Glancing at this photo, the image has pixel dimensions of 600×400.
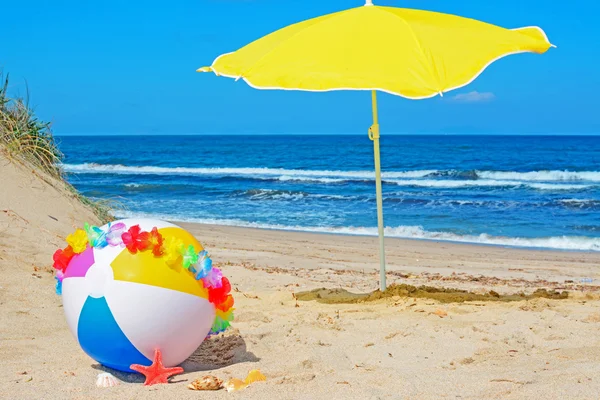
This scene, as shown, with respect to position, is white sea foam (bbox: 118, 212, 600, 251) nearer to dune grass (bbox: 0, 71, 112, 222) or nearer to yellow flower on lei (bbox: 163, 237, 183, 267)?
dune grass (bbox: 0, 71, 112, 222)

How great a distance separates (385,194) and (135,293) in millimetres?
20221

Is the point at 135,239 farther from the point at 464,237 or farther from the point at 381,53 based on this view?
the point at 464,237

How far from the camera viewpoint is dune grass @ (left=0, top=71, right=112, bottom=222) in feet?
26.1

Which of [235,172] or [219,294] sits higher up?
[219,294]

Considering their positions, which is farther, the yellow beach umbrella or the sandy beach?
the yellow beach umbrella

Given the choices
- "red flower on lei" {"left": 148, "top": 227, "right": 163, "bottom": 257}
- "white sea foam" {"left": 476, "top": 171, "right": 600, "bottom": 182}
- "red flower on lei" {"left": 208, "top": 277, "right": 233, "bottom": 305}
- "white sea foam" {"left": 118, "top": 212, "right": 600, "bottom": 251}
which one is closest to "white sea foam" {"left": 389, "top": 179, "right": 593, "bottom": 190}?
"white sea foam" {"left": 476, "top": 171, "right": 600, "bottom": 182}

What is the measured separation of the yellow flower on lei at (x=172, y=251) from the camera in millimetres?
3896

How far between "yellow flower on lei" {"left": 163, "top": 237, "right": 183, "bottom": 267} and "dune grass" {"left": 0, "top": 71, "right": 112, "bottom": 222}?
4.65 metres

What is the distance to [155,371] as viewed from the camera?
3.86 m

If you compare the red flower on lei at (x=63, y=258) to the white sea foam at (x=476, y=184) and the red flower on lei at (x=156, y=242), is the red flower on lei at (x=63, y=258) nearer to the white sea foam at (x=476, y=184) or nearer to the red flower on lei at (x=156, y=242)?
the red flower on lei at (x=156, y=242)

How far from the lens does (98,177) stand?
33.1 meters

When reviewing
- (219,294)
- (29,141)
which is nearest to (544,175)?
(29,141)

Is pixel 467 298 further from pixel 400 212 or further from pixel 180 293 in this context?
pixel 400 212

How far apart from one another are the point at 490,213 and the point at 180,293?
15.8 meters
